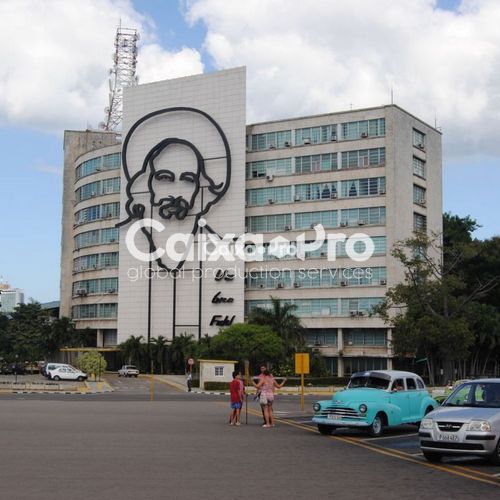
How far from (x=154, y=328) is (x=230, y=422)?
2362 inches

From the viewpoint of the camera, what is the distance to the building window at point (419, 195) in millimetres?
78919

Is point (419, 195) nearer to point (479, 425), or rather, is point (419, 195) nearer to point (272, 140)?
point (272, 140)

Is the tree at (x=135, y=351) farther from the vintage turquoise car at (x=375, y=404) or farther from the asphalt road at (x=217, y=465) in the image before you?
the vintage turquoise car at (x=375, y=404)

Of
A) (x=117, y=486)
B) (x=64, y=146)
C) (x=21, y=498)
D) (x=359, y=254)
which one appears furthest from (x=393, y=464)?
(x=64, y=146)

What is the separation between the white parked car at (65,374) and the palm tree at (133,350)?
13816mm

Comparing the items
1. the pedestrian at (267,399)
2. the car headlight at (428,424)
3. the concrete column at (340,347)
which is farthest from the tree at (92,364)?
the car headlight at (428,424)

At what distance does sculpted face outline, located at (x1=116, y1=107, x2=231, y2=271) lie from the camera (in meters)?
81.9

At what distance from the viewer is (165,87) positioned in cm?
8738

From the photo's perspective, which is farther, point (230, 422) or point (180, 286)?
point (180, 286)

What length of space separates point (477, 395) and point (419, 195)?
64.7 metres

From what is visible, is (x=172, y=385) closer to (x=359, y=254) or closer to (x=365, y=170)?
(x=359, y=254)

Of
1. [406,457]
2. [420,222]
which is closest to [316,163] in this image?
[420,222]

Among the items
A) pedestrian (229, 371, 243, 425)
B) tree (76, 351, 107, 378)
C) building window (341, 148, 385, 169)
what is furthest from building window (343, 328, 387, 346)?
pedestrian (229, 371, 243, 425)

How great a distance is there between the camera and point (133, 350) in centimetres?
8325
